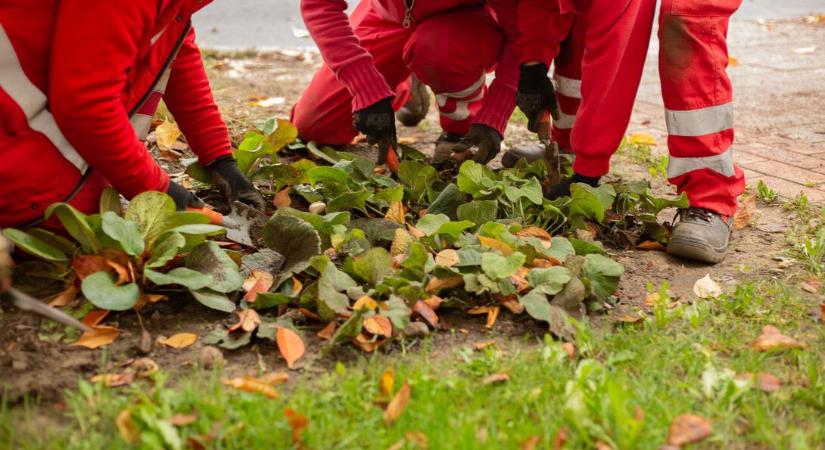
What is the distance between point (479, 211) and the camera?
2438mm

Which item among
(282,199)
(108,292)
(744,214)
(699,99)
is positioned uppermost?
(699,99)

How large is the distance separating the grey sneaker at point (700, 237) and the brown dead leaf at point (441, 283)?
0.79 m

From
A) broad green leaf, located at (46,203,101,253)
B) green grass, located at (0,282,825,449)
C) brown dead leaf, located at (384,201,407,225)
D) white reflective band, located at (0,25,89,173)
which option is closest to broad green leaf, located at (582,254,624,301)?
green grass, located at (0,282,825,449)

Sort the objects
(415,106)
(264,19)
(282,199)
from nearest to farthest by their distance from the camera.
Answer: (282,199) < (415,106) < (264,19)

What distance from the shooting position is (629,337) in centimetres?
191

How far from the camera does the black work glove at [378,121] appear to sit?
2900mm

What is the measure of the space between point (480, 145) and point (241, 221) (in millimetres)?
1120

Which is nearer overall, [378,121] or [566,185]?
[566,185]

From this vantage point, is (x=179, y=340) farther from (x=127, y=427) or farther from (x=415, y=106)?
(x=415, y=106)

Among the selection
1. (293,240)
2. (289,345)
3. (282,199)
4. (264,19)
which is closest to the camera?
(289,345)

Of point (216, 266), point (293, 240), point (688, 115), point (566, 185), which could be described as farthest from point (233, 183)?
point (688, 115)

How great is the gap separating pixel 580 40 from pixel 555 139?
406 mm

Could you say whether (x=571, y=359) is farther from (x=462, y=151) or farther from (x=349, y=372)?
(x=462, y=151)

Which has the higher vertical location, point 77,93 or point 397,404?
point 77,93
